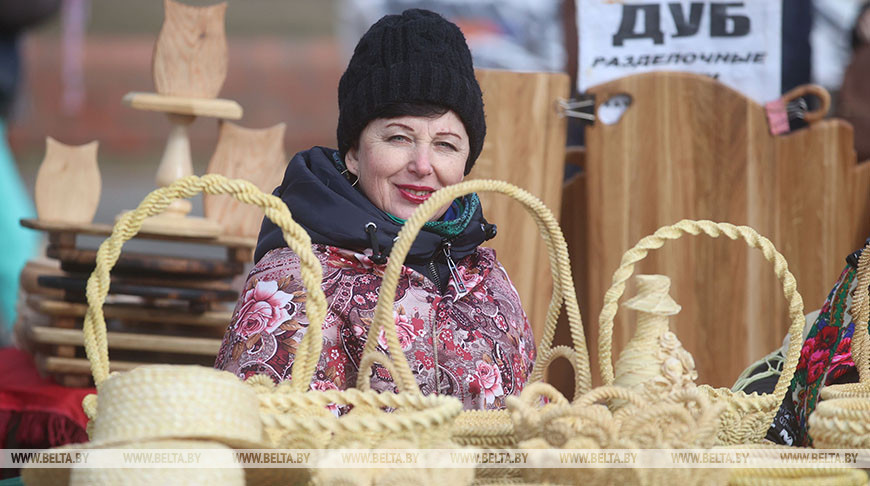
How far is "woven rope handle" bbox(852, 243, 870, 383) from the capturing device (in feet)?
5.06

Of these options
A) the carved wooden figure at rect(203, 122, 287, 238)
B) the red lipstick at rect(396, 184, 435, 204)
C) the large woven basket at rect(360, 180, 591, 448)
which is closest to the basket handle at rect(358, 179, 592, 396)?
the large woven basket at rect(360, 180, 591, 448)

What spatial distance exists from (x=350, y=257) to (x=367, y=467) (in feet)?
2.64

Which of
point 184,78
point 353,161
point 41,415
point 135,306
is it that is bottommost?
point 41,415

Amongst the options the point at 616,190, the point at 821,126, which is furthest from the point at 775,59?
the point at 616,190

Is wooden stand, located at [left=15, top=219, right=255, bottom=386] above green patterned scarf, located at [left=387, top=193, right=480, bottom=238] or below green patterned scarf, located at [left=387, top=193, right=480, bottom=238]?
below

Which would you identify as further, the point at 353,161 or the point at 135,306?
the point at 135,306

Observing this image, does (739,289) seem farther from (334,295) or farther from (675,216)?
(334,295)

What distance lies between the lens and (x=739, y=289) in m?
2.87

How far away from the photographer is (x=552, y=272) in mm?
1488

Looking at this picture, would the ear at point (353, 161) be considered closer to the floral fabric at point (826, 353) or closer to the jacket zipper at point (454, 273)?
the jacket zipper at point (454, 273)

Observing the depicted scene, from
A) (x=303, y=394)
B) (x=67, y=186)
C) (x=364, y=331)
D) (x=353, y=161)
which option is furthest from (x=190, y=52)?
(x=303, y=394)

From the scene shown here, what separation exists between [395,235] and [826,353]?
2.86 feet

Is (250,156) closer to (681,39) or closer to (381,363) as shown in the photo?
(681,39)

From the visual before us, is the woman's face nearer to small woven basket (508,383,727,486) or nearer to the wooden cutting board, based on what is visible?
small woven basket (508,383,727,486)
